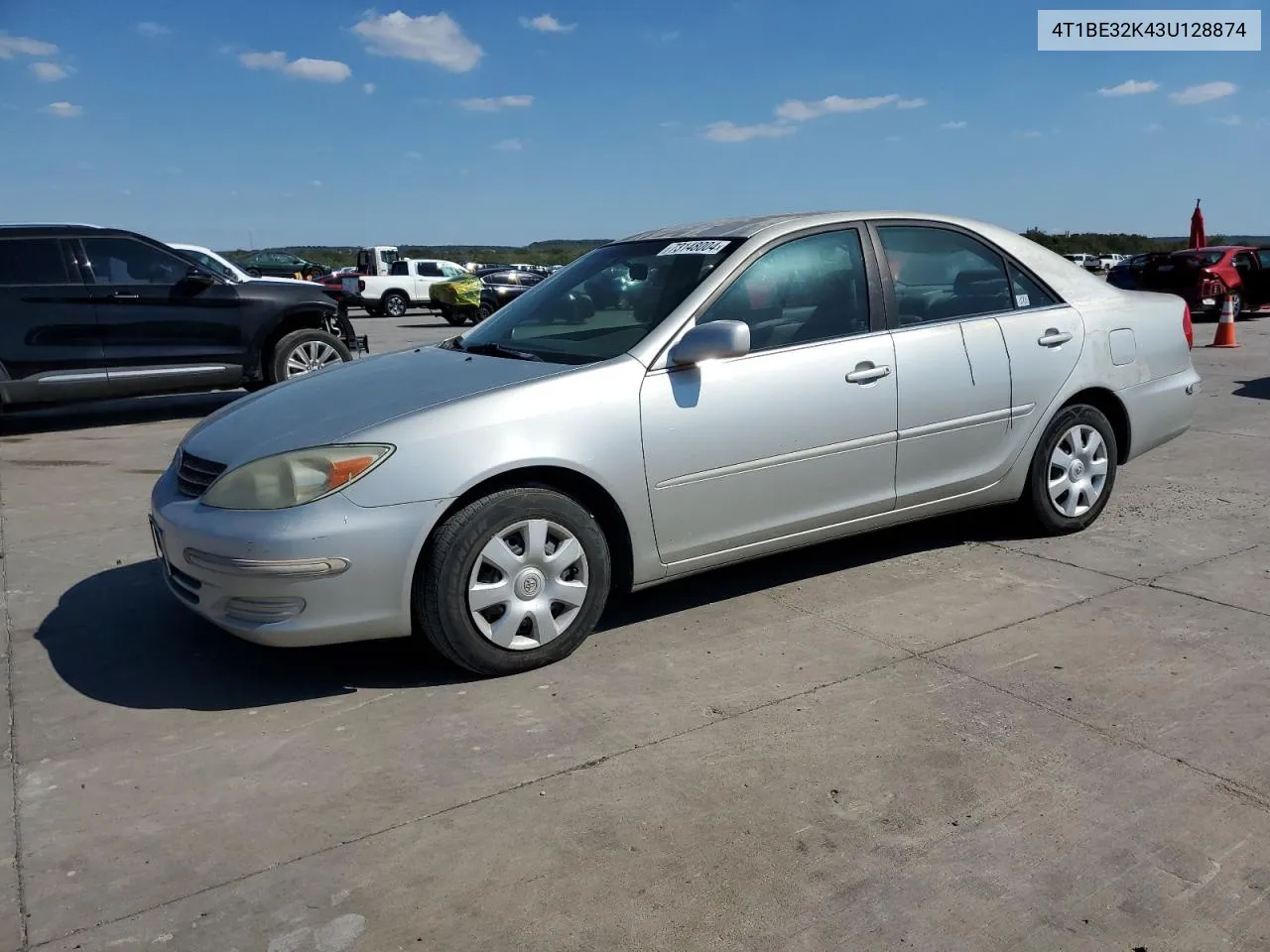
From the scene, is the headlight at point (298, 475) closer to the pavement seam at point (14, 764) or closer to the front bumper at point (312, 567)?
the front bumper at point (312, 567)

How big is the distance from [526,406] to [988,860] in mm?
2019

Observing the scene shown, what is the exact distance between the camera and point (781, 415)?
4.18 metres

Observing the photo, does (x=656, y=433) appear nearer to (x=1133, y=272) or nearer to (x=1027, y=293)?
(x=1027, y=293)

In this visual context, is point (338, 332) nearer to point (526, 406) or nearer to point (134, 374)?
point (134, 374)

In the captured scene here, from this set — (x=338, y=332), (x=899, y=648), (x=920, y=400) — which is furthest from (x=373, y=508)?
(x=338, y=332)

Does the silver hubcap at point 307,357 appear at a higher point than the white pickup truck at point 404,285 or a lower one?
lower

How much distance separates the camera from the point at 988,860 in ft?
8.68

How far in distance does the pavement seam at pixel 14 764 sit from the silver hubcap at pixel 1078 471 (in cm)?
431

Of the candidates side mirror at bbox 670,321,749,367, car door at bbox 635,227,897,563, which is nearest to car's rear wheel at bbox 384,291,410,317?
car door at bbox 635,227,897,563

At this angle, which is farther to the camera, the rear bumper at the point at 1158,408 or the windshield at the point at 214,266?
the windshield at the point at 214,266

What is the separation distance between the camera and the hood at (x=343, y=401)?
3.74 metres

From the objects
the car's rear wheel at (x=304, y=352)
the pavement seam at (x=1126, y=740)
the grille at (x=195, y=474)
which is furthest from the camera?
the car's rear wheel at (x=304, y=352)

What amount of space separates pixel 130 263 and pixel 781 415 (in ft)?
24.2

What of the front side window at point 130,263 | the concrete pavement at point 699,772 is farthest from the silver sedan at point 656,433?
the front side window at point 130,263
